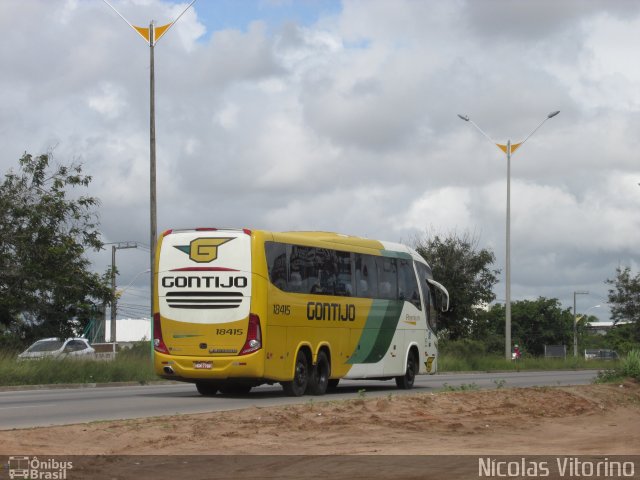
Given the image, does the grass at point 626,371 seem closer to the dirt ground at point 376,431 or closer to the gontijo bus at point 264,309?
the gontijo bus at point 264,309

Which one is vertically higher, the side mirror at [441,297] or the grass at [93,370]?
the side mirror at [441,297]

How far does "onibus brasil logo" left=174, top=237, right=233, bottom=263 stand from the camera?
901 inches

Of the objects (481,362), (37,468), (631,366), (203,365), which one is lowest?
(481,362)

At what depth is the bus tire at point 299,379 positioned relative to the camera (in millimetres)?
23703

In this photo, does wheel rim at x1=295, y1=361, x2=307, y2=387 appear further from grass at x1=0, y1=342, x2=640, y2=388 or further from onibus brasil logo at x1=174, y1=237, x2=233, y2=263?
grass at x1=0, y1=342, x2=640, y2=388

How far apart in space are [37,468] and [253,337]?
1176 cm

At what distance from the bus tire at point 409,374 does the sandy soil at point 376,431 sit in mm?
6796

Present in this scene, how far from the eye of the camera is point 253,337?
22.5 metres

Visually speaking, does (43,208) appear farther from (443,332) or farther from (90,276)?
(443,332)

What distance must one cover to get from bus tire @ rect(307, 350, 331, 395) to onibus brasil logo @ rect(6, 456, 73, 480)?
13308mm

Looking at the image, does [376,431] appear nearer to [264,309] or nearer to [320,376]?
[264,309]

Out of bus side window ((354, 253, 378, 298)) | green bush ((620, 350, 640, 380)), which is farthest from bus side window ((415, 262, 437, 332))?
green bush ((620, 350, 640, 380))

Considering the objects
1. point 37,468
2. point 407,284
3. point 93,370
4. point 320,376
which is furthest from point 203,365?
point 37,468

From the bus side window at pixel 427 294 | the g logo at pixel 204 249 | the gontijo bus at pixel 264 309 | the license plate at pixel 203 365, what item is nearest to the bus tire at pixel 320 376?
the gontijo bus at pixel 264 309
